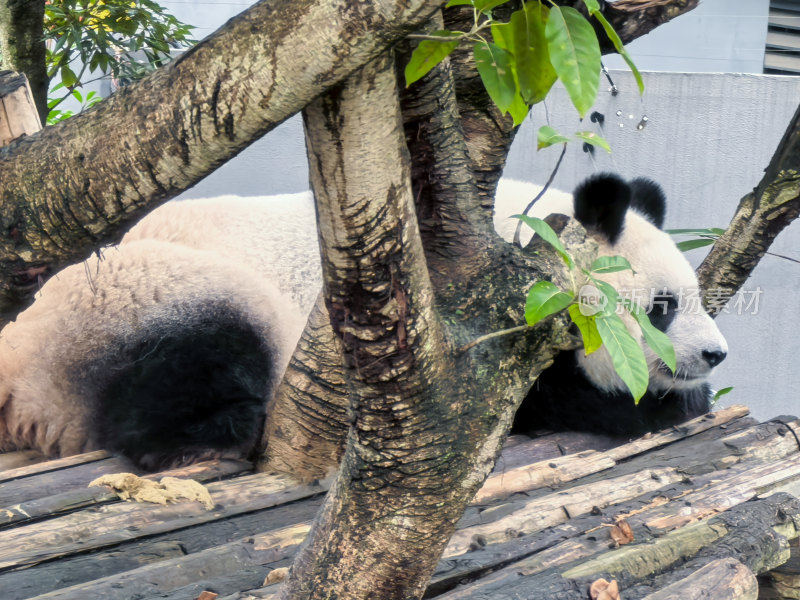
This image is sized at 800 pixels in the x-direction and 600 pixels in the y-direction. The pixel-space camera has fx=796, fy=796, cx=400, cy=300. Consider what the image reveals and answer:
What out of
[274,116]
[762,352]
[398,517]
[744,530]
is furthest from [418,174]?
[762,352]

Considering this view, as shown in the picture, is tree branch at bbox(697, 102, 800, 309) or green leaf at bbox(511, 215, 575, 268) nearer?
green leaf at bbox(511, 215, 575, 268)

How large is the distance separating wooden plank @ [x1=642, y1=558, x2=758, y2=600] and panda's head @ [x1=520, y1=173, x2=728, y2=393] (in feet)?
2.75

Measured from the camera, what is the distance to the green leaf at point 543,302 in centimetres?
86

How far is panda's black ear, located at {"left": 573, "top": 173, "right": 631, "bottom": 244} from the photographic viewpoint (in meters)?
2.23

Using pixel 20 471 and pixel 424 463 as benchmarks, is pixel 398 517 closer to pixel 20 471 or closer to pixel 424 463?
pixel 424 463

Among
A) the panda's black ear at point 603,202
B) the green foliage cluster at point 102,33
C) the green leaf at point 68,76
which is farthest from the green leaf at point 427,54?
the green leaf at point 68,76

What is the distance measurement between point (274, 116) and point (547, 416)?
1.79 m

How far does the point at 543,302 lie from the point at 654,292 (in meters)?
1.64

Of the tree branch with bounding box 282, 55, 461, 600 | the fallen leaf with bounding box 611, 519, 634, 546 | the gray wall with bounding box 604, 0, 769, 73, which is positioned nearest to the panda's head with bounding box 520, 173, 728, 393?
the fallen leaf with bounding box 611, 519, 634, 546

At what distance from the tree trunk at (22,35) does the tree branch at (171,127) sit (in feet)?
5.43

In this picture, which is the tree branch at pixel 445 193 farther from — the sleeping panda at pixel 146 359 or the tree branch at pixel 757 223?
the tree branch at pixel 757 223

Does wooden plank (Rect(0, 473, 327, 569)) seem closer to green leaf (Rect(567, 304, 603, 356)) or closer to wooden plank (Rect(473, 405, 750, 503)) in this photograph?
wooden plank (Rect(473, 405, 750, 503))

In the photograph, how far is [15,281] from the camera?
85 cm

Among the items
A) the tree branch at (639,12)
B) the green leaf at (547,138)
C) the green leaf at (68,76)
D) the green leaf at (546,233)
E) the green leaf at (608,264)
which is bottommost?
the green leaf at (608,264)
